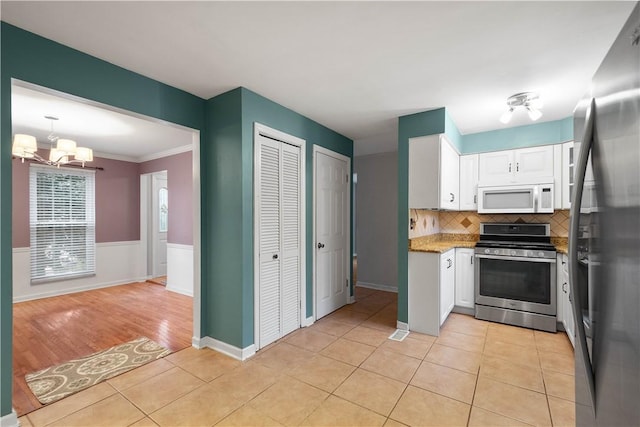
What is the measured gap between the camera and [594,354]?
2.94 ft

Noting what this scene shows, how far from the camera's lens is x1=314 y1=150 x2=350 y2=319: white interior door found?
3742mm

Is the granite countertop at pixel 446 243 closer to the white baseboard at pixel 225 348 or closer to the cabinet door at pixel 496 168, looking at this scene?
the cabinet door at pixel 496 168

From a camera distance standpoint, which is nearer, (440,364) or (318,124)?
(440,364)

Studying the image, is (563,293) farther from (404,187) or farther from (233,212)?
(233,212)

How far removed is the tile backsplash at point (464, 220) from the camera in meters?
3.74

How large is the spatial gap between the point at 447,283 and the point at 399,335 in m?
0.88

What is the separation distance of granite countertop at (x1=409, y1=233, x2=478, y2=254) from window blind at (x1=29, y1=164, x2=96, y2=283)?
5.61m

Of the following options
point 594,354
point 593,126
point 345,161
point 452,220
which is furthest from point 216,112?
point 452,220

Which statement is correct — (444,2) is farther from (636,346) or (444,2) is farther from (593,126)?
(636,346)

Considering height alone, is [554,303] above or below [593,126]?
below

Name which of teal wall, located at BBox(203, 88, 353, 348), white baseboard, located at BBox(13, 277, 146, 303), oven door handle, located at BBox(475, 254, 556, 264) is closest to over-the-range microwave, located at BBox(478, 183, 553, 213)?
A: oven door handle, located at BBox(475, 254, 556, 264)

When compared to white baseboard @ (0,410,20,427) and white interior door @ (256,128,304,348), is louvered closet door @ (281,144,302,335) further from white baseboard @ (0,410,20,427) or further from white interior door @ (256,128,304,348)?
white baseboard @ (0,410,20,427)

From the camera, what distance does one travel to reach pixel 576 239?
98 centimetres

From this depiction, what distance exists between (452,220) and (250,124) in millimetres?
3310
